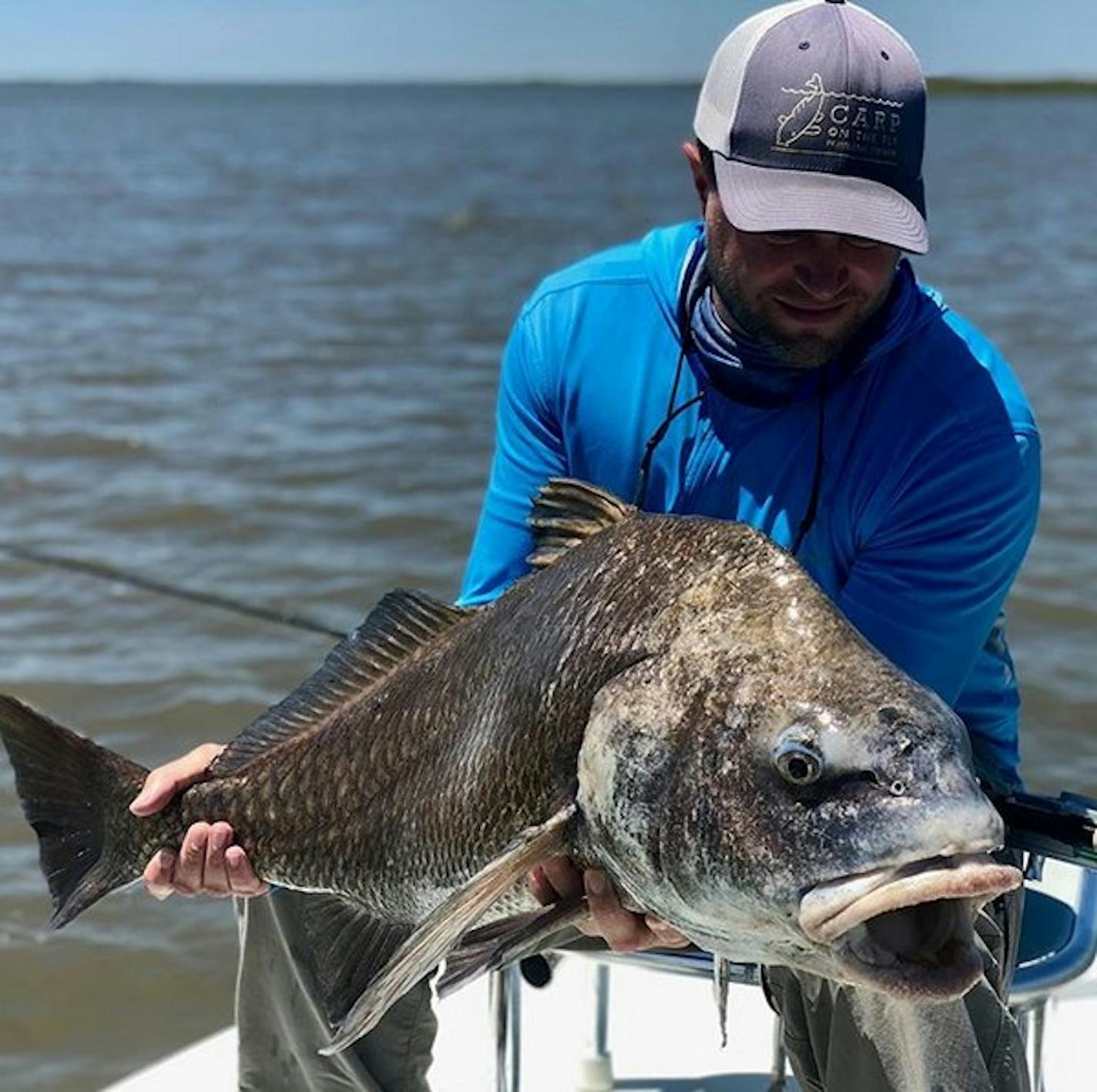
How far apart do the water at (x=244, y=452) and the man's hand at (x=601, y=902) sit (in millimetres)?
3001

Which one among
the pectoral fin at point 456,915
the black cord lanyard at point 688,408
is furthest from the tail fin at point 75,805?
the black cord lanyard at point 688,408

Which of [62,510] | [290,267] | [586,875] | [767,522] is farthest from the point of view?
[290,267]

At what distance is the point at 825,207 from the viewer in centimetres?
291

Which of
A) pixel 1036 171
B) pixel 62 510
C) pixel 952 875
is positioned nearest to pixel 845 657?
pixel 952 875

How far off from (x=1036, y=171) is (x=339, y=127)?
46042 mm

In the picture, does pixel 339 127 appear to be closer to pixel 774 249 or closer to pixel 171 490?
pixel 171 490

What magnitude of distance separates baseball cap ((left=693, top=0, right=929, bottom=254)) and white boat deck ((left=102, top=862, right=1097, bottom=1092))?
1.76m

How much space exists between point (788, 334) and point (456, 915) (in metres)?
1.31

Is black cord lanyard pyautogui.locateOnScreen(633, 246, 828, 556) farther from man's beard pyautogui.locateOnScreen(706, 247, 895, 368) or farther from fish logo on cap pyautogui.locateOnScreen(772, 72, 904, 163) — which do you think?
fish logo on cap pyautogui.locateOnScreen(772, 72, 904, 163)

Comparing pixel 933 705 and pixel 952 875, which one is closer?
pixel 952 875

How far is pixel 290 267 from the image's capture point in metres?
21.5

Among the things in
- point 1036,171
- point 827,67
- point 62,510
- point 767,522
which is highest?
point 1036,171

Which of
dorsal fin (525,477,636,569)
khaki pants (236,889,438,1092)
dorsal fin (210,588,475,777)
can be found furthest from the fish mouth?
khaki pants (236,889,438,1092)

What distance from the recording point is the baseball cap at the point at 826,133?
2922mm
